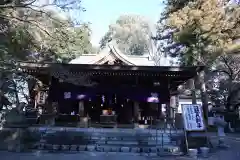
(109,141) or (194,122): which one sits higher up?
(194,122)

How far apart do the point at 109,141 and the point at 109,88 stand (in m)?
5.11

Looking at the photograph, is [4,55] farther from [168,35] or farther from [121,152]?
[168,35]

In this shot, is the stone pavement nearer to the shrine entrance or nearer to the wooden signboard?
the wooden signboard

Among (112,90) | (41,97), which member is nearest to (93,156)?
(112,90)

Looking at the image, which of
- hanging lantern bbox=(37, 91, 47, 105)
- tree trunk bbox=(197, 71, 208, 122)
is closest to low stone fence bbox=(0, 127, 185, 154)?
tree trunk bbox=(197, 71, 208, 122)

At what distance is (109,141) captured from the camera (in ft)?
38.8

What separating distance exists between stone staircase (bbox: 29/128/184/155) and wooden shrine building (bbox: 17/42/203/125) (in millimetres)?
2494

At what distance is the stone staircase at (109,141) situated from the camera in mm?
11148

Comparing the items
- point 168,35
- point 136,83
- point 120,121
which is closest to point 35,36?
point 136,83

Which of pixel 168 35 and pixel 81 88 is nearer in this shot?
pixel 81 88

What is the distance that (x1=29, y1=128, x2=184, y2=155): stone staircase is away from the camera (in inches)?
439

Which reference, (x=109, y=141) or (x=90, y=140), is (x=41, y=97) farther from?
(x=109, y=141)

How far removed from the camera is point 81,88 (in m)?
16.4

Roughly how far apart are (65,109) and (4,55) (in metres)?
9.99
